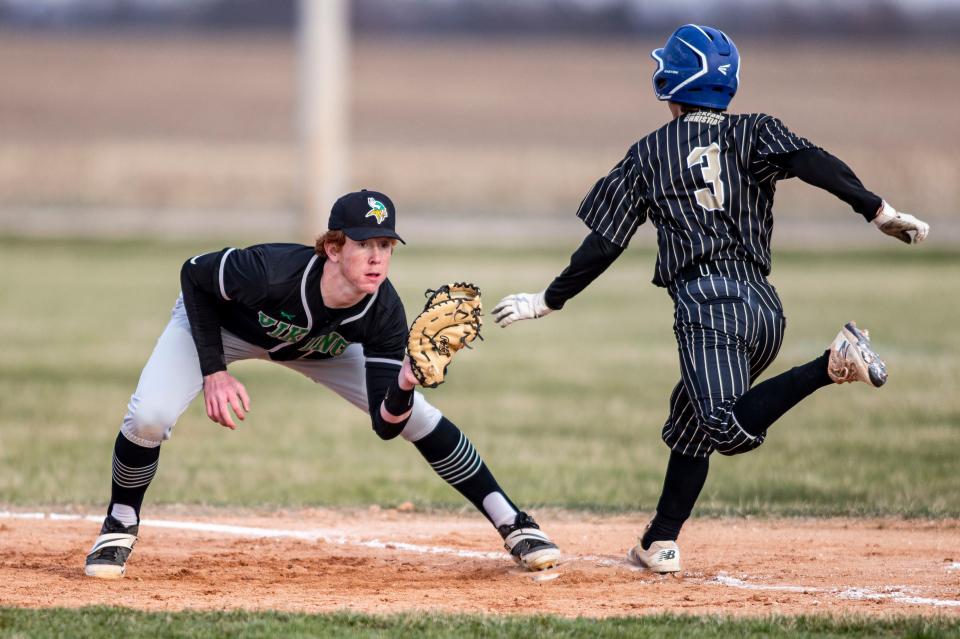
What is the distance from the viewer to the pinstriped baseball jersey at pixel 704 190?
5234 millimetres

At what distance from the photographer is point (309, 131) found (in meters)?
26.1

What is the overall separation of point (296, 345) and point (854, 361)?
2326 mm

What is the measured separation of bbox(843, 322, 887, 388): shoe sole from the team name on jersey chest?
2.10 m

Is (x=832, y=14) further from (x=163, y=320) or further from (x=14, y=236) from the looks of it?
(x=163, y=320)

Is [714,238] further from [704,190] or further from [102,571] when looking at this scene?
[102,571]

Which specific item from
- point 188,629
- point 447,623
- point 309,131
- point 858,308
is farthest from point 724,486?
point 309,131

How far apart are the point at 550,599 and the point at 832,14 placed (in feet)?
272

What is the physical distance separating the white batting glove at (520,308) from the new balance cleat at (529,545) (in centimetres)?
90

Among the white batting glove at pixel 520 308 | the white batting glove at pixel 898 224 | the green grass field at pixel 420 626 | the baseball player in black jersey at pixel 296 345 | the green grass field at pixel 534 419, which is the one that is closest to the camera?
the green grass field at pixel 420 626

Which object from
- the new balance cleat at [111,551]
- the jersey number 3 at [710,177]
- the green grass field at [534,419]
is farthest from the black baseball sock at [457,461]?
the green grass field at [534,419]

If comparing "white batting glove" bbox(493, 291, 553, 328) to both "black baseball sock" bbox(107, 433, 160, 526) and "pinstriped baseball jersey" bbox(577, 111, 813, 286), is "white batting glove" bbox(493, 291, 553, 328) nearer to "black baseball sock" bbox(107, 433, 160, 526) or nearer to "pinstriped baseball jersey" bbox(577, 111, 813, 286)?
"pinstriped baseball jersey" bbox(577, 111, 813, 286)

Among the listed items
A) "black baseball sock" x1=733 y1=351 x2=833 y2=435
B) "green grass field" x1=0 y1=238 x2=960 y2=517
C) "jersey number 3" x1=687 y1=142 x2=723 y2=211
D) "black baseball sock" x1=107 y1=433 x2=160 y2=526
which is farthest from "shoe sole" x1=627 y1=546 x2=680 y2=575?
"black baseball sock" x1=107 y1=433 x2=160 y2=526

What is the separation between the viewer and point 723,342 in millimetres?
5164

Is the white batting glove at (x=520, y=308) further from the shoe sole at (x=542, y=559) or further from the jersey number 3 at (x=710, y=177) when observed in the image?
the shoe sole at (x=542, y=559)
